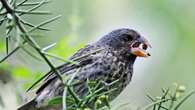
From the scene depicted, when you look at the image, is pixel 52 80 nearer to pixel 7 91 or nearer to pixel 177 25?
pixel 7 91

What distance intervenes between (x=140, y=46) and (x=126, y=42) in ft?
0.88

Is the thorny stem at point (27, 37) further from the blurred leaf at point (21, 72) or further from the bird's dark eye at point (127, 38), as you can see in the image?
the bird's dark eye at point (127, 38)

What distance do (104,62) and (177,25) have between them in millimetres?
2996

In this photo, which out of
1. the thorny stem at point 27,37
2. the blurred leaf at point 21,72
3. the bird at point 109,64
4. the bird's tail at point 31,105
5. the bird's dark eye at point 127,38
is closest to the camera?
the thorny stem at point 27,37

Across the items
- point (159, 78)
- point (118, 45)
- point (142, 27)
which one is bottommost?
point (159, 78)

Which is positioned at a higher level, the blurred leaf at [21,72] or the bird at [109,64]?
the blurred leaf at [21,72]

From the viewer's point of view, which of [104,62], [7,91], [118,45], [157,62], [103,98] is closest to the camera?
[103,98]

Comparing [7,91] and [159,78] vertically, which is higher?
[7,91]

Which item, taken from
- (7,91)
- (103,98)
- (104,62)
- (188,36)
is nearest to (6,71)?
(7,91)

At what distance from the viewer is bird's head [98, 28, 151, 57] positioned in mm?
4218

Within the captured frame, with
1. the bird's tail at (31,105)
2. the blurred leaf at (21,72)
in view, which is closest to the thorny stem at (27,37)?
the blurred leaf at (21,72)

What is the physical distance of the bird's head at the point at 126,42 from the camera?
4.22m

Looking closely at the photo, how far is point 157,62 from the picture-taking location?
23.3 ft

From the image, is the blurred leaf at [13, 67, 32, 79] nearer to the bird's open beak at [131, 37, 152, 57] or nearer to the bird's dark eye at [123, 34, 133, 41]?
the bird's open beak at [131, 37, 152, 57]
